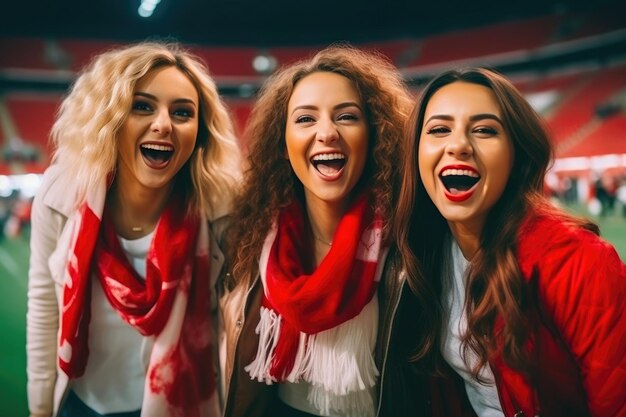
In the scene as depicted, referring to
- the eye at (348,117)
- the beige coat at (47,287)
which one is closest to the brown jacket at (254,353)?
the eye at (348,117)

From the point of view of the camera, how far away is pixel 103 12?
284 inches

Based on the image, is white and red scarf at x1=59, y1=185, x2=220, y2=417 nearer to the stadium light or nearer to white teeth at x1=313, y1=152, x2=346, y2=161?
white teeth at x1=313, y1=152, x2=346, y2=161

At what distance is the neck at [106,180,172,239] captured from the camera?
5.24ft

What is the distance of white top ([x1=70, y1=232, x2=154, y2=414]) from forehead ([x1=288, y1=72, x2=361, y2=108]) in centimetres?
94

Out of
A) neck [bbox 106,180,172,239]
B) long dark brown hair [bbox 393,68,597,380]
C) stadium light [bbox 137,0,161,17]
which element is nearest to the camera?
long dark brown hair [bbox 393,68,597,380]

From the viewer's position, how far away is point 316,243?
157cm

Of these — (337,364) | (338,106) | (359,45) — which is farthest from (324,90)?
(359,45)

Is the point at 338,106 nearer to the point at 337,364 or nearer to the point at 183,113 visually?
the point at 183,113

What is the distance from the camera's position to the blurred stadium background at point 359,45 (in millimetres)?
7352

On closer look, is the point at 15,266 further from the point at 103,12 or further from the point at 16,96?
the point at 16,96

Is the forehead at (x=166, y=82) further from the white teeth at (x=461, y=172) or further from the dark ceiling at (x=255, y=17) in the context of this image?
the dark ceiling at (x=255, y=17)

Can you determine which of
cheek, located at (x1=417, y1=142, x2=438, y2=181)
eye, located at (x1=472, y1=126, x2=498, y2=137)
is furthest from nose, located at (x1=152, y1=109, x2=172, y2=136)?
eye, located at (x1=472, y1=126, x2=498, y2=137)

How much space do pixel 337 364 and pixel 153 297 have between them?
64 cm

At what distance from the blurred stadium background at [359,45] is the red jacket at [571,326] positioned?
597 cm
